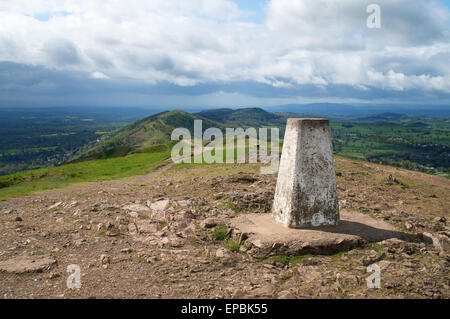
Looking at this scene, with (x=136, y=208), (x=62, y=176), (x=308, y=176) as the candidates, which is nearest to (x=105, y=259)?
(x=136, y=208)

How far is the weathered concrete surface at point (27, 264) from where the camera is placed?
855cm

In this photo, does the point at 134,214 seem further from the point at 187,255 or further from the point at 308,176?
the point at 308,176

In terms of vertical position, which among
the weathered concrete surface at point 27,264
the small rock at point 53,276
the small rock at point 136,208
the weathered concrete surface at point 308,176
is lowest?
the small rock at point 53,276

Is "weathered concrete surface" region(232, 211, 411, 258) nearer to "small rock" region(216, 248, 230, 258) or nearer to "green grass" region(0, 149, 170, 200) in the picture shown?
"small rock" region(216, 248, 230, 258)

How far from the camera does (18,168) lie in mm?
141250

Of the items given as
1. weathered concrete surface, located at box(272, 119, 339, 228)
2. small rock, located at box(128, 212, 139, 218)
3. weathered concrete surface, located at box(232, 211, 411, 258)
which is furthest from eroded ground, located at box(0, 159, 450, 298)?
weathered concrete surface, located at box(272, 119, 339, 228)

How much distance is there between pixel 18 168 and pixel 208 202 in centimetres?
16090

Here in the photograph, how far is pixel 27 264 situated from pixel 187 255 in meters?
4.82

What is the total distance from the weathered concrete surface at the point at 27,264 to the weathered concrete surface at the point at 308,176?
26.3 ft

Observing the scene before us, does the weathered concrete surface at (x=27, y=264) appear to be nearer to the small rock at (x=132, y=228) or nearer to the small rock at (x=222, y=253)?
the small rock at (x=132, y=228)

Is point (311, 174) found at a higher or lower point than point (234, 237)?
higher

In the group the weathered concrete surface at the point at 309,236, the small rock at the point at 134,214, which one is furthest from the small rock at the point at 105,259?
the weathered concrete surface at the point at 309,236
